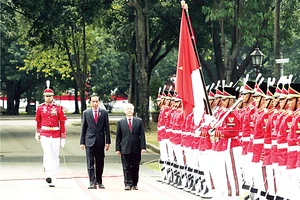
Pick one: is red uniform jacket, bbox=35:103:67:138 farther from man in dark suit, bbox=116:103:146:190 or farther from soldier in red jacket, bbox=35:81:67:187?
man in dark suit, bbox=116:103:146:190

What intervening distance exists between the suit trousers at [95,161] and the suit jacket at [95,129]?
130 mm

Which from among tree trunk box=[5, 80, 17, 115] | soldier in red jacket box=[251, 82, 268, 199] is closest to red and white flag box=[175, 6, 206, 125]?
soldier in red jacket box=[251, 82, 268, 199]

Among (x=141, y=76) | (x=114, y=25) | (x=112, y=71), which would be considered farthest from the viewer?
(x=112, y=71)

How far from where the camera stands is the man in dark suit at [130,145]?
59.3ft

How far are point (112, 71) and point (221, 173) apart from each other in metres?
63.4

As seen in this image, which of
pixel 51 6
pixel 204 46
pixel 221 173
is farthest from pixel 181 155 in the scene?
pixel 204 46

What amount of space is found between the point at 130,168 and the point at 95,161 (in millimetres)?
954

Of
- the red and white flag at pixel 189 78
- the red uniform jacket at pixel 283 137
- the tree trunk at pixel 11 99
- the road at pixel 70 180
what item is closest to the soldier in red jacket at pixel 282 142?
the red uniform jacket at pixel 283 137

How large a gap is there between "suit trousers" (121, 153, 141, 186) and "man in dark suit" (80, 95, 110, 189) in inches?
22.8

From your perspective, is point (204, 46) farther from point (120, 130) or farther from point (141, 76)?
point (120, 130)

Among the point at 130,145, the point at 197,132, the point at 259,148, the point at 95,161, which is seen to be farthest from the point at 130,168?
the point at 259,148

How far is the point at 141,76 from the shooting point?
126 feet

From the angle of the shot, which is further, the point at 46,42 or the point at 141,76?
the point at 46,42

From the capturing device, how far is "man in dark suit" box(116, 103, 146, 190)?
18078 mm
